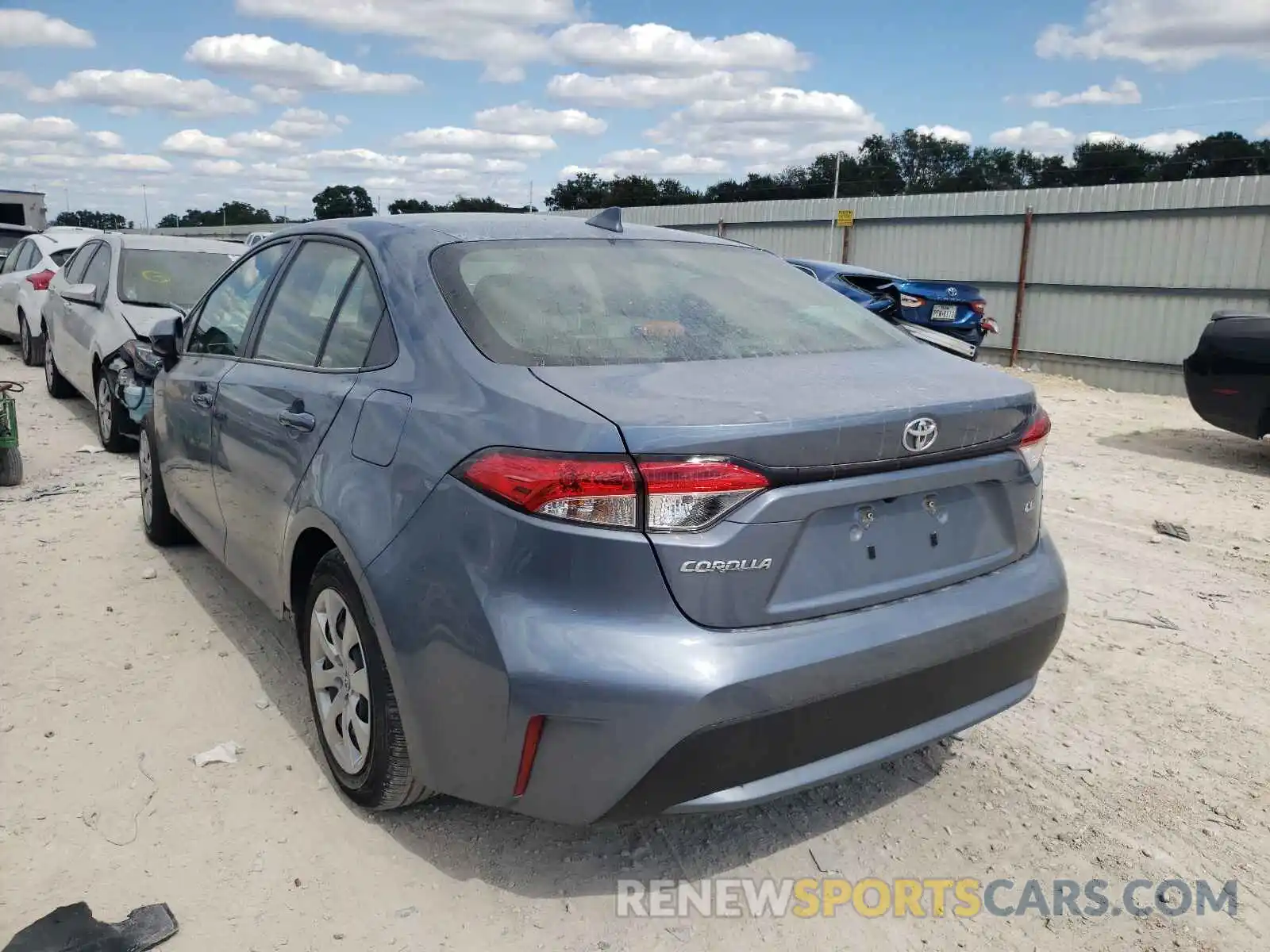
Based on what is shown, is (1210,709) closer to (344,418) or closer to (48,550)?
(344,418)

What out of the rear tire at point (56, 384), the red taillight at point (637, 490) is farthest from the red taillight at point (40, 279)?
the red taillight at point (637, 490)

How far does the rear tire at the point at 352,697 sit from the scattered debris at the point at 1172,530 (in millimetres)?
4776

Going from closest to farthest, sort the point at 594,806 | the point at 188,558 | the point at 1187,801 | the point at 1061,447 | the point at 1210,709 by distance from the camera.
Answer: the point at 594,806, the point at 1187,801, the point at 1210,709, the point at 188,558, the point at 1061,447

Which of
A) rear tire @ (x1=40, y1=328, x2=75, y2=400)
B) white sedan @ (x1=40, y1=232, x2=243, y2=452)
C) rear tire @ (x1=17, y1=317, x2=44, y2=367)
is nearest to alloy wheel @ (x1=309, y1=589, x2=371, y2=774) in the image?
white sedan @ (x1=40, y1=232, x2=243, y2=452)

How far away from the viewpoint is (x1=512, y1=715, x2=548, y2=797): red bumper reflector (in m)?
2.12

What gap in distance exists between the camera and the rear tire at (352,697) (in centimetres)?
Answer: 252

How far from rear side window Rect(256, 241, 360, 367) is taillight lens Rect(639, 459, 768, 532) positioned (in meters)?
1.47

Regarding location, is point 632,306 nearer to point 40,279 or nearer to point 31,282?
point 40,279

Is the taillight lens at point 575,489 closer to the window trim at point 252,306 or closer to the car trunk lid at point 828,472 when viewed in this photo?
the car trunk lid at point 828,472

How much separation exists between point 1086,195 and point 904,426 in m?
13.1

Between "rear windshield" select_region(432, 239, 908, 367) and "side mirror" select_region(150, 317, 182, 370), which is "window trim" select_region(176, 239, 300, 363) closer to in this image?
"side mirror" select_region(150, 317, 182, 370)

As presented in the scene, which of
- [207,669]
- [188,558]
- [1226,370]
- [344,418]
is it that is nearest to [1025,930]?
[344,418]

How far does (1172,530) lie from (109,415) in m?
7.10

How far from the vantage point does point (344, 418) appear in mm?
2721
